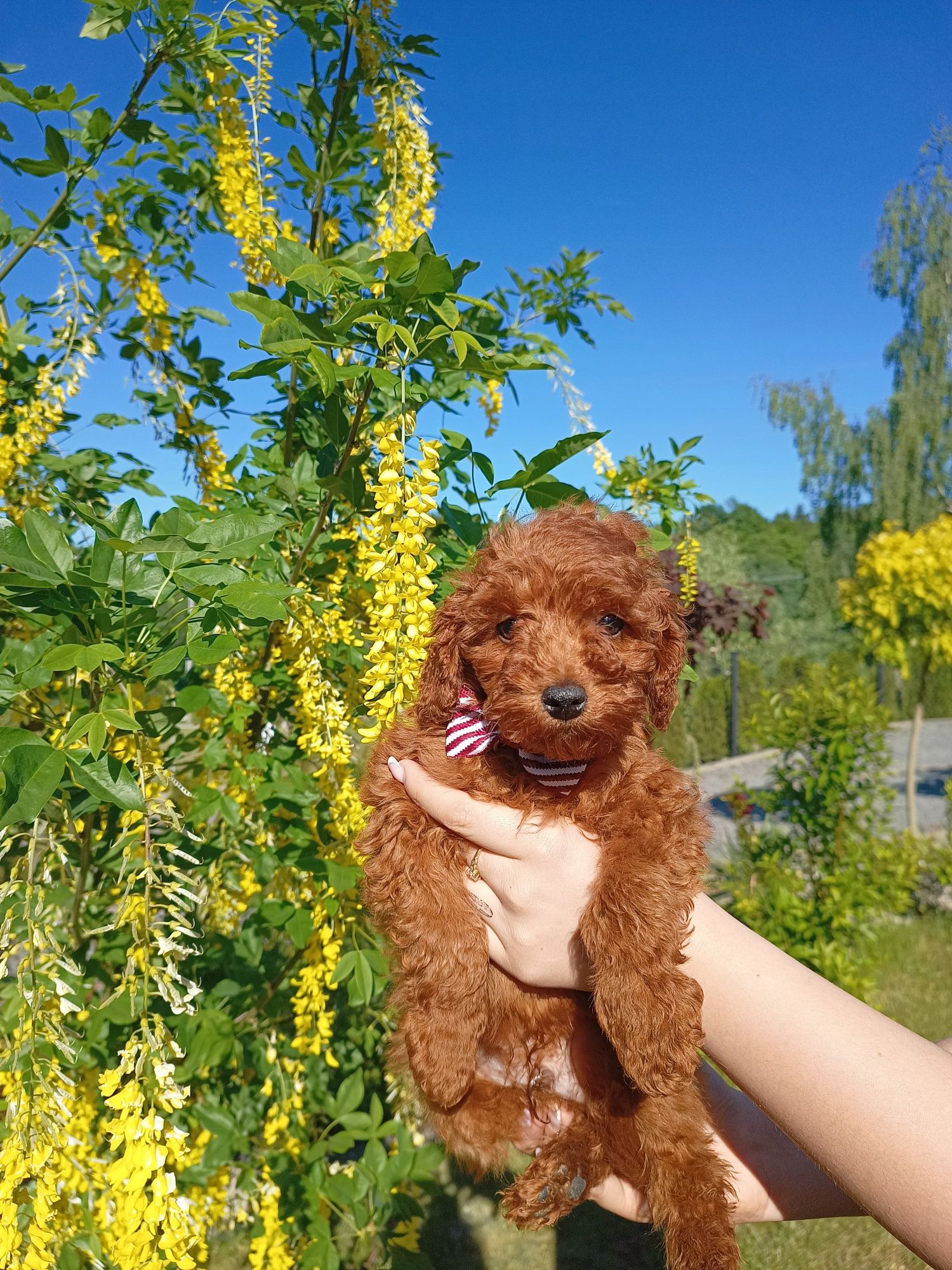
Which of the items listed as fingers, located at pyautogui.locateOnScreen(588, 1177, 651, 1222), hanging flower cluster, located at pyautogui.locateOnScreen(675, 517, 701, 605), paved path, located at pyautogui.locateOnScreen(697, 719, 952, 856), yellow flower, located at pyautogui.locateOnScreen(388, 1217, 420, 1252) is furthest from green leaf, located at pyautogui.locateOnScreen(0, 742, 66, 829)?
paved path, located at pyautogui.locateOnScreen(697, 719, 952, 856)

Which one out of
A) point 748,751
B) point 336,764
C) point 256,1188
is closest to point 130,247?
point 336,764

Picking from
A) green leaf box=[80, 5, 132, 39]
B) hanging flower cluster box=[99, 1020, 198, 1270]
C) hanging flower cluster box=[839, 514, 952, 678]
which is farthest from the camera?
hanging flower cluster box=[839, 514, 952, 678]

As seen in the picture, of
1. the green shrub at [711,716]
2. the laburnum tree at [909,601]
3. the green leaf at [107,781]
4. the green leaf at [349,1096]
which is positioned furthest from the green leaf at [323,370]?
the green shrub at [711,716]

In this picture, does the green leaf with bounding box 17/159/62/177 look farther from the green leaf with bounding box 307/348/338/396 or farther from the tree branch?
the green leaf with bounding box 307/348/338/396

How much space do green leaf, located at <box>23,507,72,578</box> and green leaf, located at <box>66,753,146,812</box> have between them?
347 millimetres

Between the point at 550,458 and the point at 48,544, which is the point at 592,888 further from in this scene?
the point at 48,544

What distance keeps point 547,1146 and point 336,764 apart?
1.14m

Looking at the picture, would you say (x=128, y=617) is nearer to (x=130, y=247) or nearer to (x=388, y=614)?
(x=388, y=614)

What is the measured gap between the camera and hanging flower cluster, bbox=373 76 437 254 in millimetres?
2764

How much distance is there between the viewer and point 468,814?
1.66 m

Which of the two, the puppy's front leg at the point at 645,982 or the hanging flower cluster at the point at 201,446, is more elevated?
the hanging flower cluster at the point at 201,446

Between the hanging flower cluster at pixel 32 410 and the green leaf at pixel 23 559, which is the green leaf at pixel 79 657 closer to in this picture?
the green leaf at pixel 23 559

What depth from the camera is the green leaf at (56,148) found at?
87.9 inches

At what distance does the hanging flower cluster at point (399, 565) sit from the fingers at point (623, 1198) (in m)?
1.24
